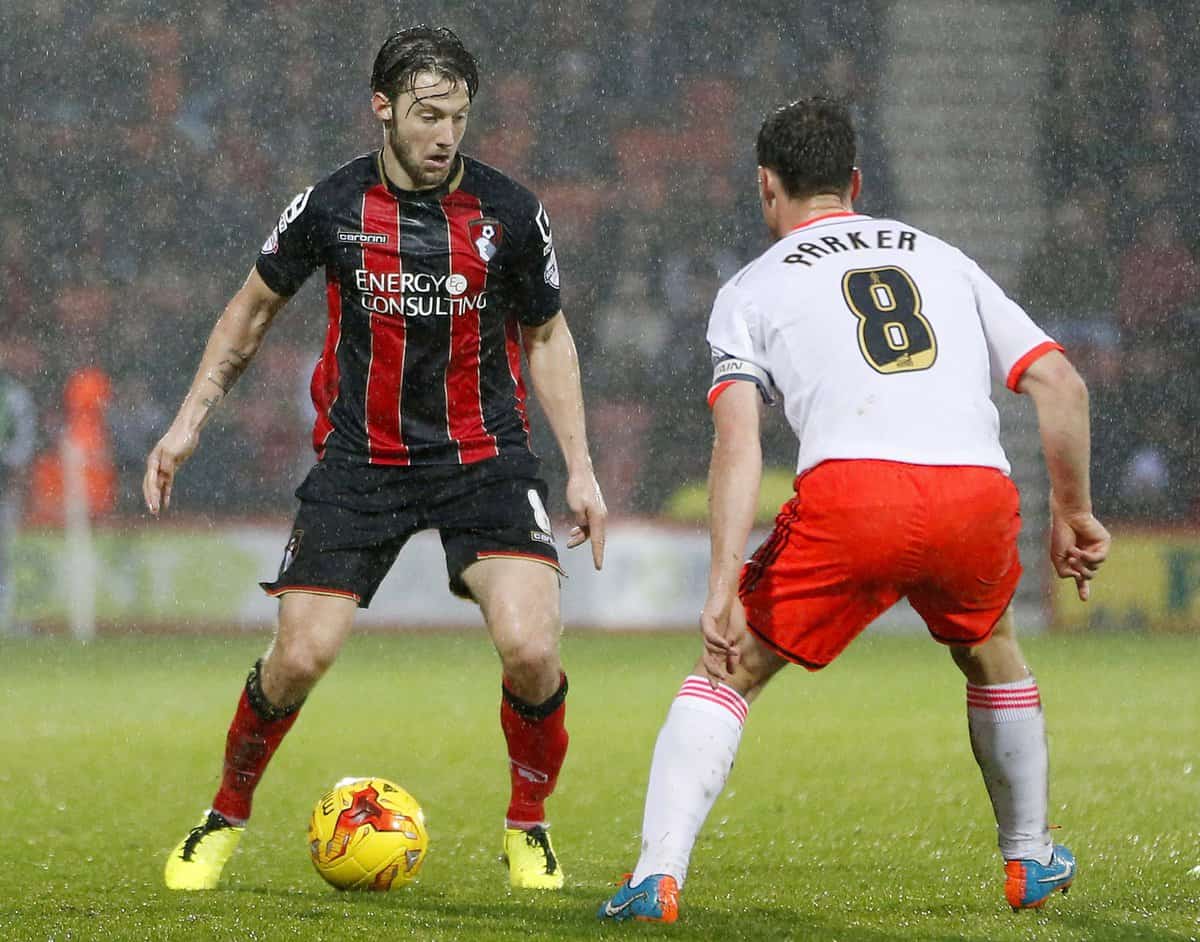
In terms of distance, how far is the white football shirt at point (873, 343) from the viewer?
3.35 m

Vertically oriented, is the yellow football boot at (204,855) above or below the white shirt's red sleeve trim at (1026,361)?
below

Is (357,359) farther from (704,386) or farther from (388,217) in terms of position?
(704,386)

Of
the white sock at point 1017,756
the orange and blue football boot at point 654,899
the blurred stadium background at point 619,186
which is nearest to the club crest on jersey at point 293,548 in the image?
the orange and blue football boot at point 654,899

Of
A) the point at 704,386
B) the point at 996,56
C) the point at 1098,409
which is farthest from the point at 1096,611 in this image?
the point at 996,56

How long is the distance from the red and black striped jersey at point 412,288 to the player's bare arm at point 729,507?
1.22 meters

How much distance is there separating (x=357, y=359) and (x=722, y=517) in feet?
4.87

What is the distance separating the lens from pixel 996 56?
16594 mm

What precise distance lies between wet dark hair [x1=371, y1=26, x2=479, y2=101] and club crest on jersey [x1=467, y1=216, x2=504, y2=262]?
308mm

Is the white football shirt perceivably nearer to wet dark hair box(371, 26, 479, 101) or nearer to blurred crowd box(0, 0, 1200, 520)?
wet dark hair box(371, 26, 479, 101)

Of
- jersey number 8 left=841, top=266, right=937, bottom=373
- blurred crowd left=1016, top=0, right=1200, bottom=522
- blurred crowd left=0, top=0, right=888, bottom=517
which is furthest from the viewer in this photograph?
→ blurred crowd left=0, top=0, right=888, bottom=517

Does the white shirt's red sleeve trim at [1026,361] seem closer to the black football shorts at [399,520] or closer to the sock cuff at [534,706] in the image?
the black football shorts at [399,520]

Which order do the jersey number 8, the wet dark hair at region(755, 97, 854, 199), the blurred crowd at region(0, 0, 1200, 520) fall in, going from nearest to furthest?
the jersey number 8
the wet dark hair at region(755, 97, 854, 199)
the blurred crowd at region(0, 0, 1200, 520)

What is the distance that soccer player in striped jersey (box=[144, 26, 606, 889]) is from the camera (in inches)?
171

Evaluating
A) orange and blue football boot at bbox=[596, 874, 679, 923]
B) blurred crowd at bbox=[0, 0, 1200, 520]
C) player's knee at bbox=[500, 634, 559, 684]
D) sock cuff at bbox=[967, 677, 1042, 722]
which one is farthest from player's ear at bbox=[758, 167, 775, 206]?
blurred crowd at bbox=[0, 0, 1200, 520]
